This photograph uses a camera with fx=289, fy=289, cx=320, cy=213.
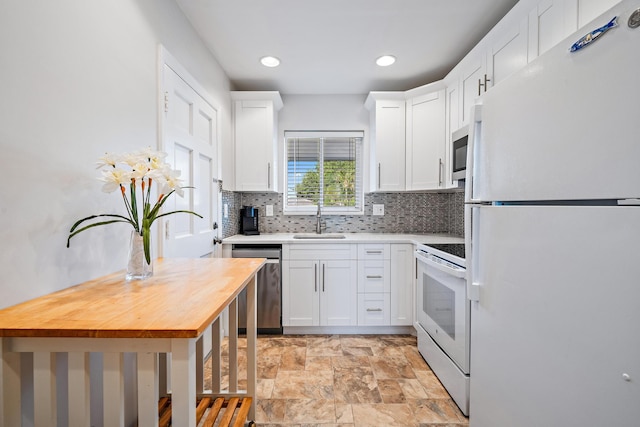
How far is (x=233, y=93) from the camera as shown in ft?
9.36

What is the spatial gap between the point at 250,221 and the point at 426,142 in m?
1.92

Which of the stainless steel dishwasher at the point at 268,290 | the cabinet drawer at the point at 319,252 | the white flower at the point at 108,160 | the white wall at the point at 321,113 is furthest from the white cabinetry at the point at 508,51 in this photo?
the stainless steel dishwasher at the point at 268,290

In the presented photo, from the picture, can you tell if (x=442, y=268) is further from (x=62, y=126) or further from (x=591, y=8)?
(x=62, y=126)

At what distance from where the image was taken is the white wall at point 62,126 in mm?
838

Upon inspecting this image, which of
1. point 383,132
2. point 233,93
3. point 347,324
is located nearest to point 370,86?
point 383,132

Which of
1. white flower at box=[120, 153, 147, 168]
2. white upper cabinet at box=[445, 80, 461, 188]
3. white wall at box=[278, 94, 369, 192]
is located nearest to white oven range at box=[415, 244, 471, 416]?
white upper cabinet at box=[445, 80, 461, 188]

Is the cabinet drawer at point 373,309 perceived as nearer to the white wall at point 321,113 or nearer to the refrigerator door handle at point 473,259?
the white wall at point 321,113

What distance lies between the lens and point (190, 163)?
2.04m

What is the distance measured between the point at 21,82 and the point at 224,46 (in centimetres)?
170

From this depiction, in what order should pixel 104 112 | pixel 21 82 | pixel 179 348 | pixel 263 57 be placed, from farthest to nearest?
1. pixel 263 57
2. pixel 104 112
3. pixel 21 82
4. pixel 179 348

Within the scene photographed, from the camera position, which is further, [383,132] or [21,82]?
[383,132]

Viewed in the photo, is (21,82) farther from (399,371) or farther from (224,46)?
(399,371)

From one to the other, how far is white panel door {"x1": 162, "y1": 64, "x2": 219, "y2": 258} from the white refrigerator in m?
1.69

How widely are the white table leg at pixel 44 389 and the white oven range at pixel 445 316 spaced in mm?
1759
